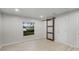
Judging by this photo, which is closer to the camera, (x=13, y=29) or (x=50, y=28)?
(x=13, y=29)

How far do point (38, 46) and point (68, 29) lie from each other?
66 centimetres

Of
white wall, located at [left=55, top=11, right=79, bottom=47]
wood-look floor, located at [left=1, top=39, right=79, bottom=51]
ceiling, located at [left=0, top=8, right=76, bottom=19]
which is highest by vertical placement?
ceiling, located at [left=0, top=8, right=76, bottom=19]

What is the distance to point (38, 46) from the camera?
1675 millimetres

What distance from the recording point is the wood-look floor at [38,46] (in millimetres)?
1592

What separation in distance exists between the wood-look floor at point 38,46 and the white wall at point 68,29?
103mm

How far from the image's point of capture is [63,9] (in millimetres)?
1583

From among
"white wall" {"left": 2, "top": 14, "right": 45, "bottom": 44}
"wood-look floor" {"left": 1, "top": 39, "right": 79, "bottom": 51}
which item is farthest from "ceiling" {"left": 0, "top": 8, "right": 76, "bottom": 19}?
"wood-look floor" {"left": 1, "top": 39, "right": 79, "bottom": 51}

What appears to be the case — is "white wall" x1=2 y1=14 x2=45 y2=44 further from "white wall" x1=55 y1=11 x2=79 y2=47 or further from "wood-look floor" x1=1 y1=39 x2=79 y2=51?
"white wall" x1=55 y1=11 x2=79 y2=47

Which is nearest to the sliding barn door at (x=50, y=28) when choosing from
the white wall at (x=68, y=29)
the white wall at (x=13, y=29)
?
the white wall at (x=68, y=29)

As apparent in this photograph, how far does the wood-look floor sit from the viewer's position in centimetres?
159

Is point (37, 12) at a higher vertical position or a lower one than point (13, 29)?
higher

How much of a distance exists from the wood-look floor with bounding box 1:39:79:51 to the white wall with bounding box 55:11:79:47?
0.34 feet

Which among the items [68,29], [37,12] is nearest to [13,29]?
[37,12]

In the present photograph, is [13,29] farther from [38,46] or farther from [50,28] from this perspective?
[50,28]
